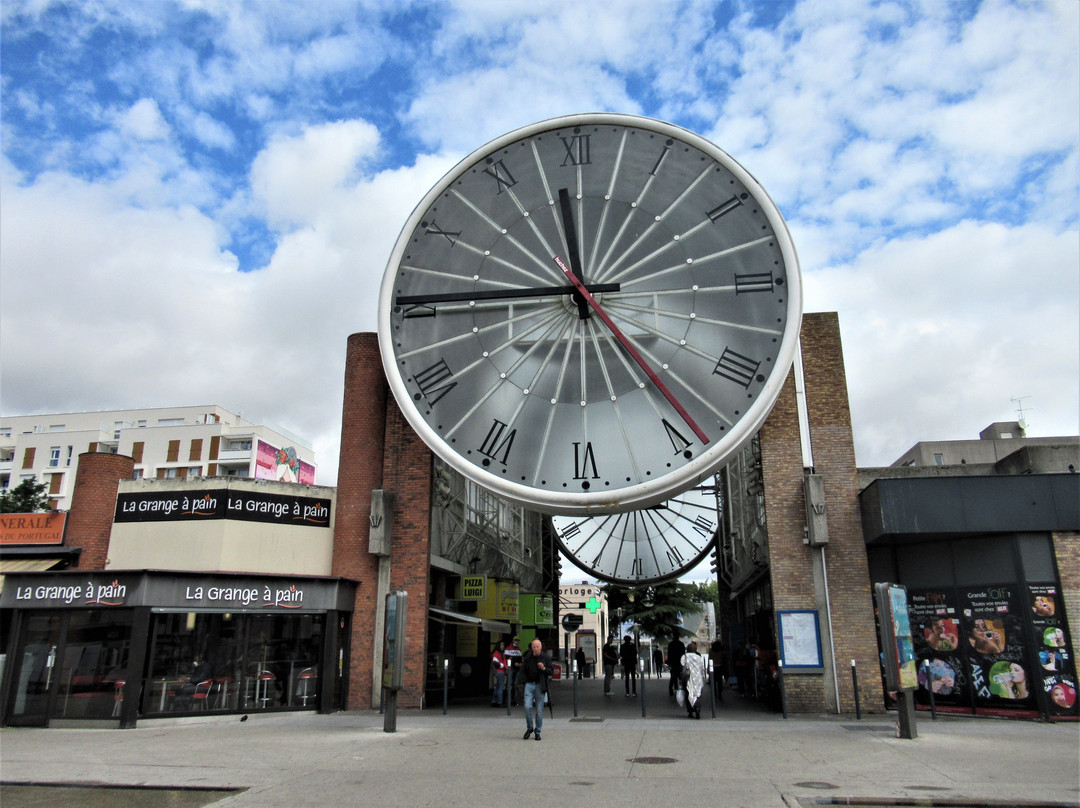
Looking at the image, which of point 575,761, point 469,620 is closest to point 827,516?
point 575,761

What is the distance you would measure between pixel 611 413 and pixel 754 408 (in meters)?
2.83

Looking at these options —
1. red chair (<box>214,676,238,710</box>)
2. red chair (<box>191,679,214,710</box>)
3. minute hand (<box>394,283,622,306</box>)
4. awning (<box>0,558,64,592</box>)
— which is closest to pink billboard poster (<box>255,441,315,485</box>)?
awning (<box>0,558,64,592</box>)

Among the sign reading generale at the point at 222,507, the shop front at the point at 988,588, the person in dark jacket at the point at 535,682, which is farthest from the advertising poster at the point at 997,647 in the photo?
the sign reading generale at the point at 222,507

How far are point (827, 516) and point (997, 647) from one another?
3.95 meters

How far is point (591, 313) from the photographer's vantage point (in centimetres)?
1686

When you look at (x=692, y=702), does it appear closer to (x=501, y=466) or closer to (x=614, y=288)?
(x=501, y=466)

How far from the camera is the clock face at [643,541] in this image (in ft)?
105

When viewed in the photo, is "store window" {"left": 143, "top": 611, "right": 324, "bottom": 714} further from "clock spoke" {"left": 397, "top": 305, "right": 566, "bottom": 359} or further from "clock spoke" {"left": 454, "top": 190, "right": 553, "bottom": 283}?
"clock spoke" {"left": 454, "top": 190, "right": 553, "bottom": 283}

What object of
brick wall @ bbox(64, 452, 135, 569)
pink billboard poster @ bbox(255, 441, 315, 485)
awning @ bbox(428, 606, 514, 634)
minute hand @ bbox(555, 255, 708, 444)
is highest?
pink billboard poster @ bbox(255, 441, 315, 485)

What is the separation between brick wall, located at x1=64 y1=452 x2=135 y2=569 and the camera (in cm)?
1942

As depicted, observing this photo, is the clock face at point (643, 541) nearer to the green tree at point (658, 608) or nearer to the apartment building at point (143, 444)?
the green tree at point (658, 608)

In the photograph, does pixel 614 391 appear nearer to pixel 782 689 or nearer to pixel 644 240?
pixel 644 240

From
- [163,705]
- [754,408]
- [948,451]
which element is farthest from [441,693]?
[948,451]

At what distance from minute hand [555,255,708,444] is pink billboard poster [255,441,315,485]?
62.6 meters
